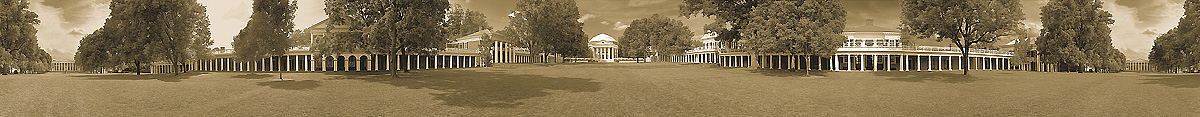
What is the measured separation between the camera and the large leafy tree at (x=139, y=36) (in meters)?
30.4

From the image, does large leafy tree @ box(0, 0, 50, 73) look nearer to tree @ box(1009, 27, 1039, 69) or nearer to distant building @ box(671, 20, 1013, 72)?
distant building @ box(671, 20, 1013, 72)

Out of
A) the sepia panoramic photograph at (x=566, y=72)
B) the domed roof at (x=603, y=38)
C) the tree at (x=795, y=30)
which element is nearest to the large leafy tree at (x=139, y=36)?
the sepia panoramic photograph at (x=566, y=72)

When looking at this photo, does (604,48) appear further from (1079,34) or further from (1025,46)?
(1079,34)

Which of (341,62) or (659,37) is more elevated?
(659,37)

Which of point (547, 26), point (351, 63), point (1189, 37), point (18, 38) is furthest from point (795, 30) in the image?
point (18, 38)

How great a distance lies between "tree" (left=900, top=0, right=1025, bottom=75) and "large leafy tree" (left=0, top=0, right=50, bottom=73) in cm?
4465

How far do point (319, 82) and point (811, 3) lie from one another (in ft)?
81.6

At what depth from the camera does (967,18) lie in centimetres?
3173

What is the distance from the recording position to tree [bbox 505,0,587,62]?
55.8 metres

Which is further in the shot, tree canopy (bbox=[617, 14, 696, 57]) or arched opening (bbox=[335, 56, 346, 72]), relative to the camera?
tree canopy (bbox=[617, 14, 696, 57])

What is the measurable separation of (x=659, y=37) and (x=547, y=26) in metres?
21.1

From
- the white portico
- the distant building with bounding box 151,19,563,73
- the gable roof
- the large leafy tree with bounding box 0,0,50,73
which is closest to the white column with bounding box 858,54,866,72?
the gable roof

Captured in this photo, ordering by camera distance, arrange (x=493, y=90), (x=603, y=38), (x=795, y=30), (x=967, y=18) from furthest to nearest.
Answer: (x=603, y=38) → (x=795, y=30) → (x=967, y=18) → (x=493, y=90)

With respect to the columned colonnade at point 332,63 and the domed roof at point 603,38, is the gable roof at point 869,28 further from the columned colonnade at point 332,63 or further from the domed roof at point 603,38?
the domed roof at point 603,38
